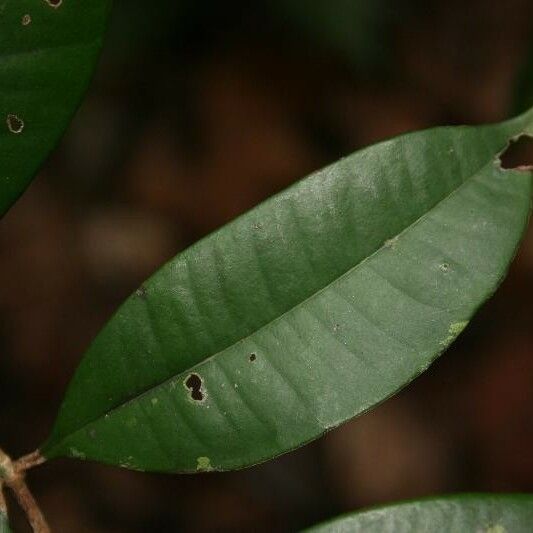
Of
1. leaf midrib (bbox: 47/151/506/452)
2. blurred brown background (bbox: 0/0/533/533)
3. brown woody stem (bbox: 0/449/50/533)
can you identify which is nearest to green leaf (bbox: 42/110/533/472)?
leaf midrib (bbox: 47/151/506/452)

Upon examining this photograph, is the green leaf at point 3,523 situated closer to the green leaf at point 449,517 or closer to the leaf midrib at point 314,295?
the leaf midrib at point 314,295

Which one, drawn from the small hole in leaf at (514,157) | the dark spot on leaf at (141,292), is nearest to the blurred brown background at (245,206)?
the small hole in leaf at (514,157)

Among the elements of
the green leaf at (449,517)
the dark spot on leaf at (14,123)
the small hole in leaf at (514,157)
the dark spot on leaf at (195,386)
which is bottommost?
the green leaf at (449,517)

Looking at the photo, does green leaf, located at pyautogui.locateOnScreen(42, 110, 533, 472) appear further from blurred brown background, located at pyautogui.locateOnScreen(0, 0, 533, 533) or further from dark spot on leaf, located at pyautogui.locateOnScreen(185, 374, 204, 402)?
blurred brown background, located at pyautogui.locateOnScreen(0, 0, 533, 533)

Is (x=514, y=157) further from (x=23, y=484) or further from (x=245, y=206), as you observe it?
(x=245, y=206)

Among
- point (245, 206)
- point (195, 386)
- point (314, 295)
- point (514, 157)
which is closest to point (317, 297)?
point (314, 295)

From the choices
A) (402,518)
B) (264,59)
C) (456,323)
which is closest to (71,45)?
(456,323)
